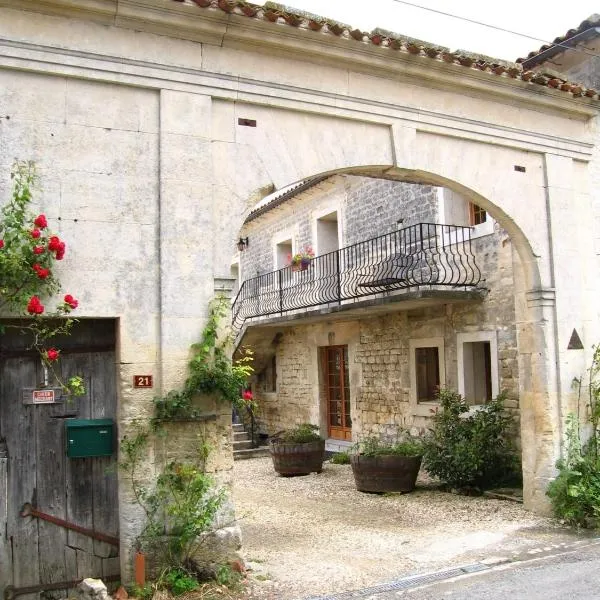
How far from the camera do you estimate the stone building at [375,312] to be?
10102 millimetres

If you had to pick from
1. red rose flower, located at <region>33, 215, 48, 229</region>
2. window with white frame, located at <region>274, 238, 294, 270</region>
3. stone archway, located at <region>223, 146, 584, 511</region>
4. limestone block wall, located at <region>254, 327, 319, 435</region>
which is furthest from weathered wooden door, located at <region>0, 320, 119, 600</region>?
window with white frame, located at <region>274, 238, 294, 270</region>

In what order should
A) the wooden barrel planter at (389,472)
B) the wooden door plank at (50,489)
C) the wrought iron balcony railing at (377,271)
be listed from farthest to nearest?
the wrought iron balcony railing at (377,271)
the wooden barrel planter at (389,472)
the wooden door plank at (50,489)

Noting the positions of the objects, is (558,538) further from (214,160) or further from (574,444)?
(214,160)

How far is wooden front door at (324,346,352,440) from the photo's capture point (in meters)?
13.9

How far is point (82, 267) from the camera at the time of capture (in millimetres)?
5297

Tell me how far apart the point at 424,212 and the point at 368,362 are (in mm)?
3208

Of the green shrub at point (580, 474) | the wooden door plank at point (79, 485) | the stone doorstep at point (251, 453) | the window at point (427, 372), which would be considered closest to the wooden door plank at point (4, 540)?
the wooden door plank at point (79, 485)

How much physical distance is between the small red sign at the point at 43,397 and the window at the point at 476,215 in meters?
7.44

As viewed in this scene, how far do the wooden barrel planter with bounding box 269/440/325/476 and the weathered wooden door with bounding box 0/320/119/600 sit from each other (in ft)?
20.6

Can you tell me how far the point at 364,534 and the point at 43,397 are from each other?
12.4ft

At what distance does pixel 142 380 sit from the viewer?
5398 millimetres

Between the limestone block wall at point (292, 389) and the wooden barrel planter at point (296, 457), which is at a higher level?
the limestone block wall at point (292, 389)

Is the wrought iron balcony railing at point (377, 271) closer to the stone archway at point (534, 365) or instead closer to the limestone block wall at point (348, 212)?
the limestone block wall at point (348, 212)

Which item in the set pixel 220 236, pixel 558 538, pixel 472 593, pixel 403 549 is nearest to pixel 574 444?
pixel 558 538
